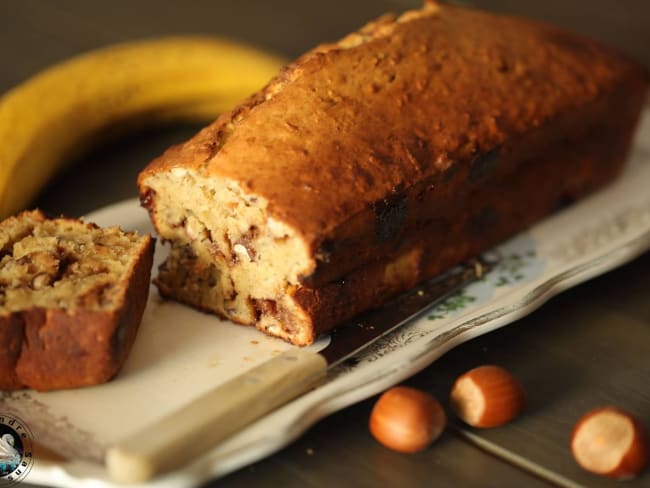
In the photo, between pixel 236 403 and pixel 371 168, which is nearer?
pixel 236 403

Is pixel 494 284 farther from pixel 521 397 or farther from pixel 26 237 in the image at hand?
pixel 26 237

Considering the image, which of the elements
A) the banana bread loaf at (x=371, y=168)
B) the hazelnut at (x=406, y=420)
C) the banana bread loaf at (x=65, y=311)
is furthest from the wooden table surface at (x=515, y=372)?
the banana bread loaf at (x=65, y=311)

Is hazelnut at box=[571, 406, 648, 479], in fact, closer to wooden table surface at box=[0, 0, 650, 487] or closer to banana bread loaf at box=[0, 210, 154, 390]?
wooden table surface at box=[0, 0, 650, 487]

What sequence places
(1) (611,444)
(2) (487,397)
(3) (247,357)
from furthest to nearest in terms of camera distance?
(3) (247,357), (2) (487,397), (1) (611,444)

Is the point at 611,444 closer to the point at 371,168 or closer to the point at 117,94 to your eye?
the point at 371,168

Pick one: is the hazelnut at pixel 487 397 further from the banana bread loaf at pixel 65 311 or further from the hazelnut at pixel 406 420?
the banana bread loaf at pixel 65 311

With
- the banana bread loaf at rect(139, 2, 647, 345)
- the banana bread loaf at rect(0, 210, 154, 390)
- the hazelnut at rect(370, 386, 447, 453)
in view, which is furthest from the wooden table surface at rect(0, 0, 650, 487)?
the banana bread loaf at rect(0, 210, 154, 390)

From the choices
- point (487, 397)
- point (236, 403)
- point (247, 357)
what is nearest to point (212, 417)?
point (236, 403)

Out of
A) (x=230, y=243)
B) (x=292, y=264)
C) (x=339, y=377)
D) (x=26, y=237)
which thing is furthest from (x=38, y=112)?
(x=339, y=377)
